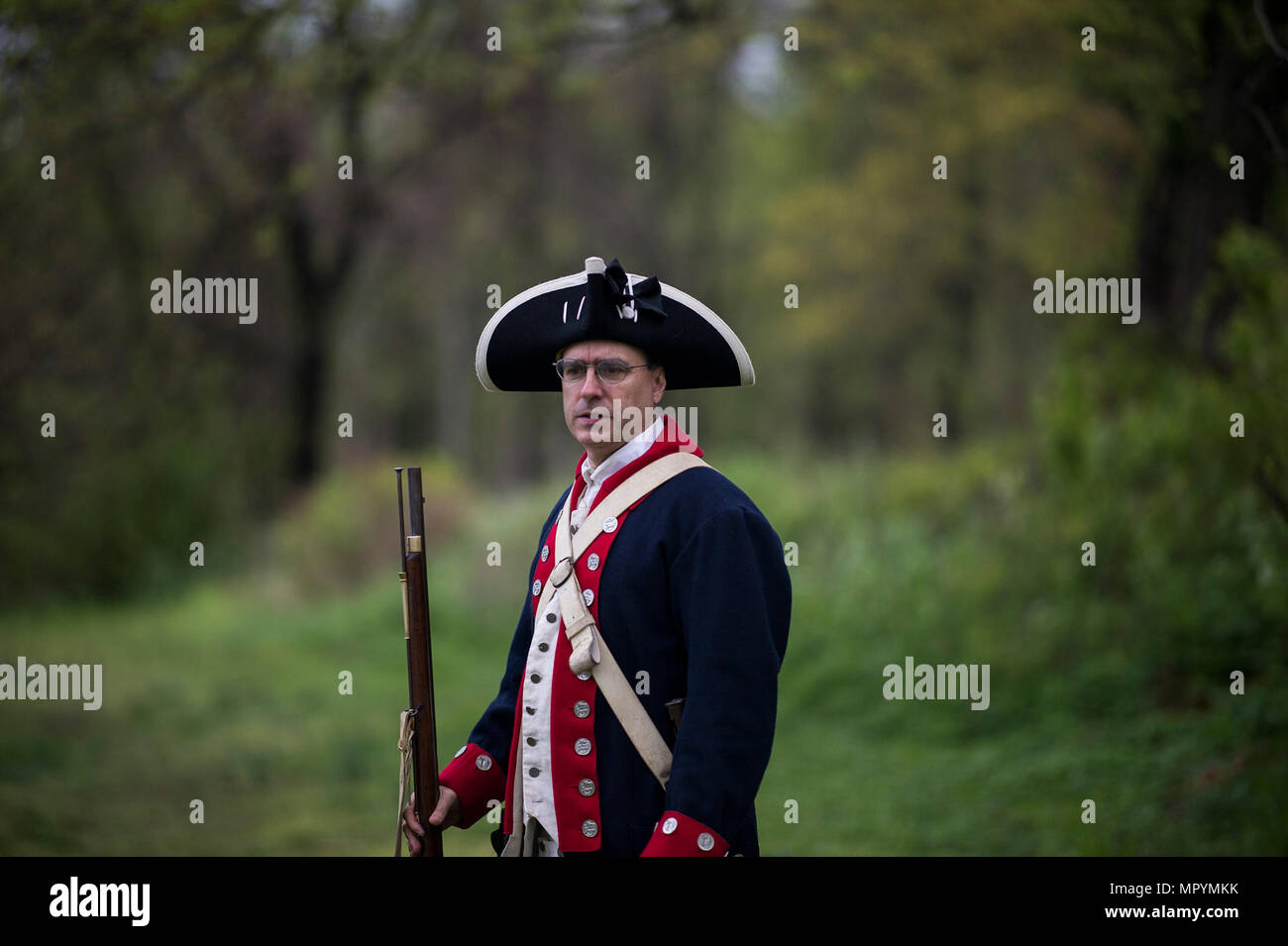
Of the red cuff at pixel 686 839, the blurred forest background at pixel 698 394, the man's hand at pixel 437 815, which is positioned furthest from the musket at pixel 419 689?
the blurred forest background at pixel 698 394

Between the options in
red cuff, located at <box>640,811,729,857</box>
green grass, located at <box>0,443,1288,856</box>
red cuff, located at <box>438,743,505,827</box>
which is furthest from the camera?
green grass, located at <box>0,443,1288,856</box>

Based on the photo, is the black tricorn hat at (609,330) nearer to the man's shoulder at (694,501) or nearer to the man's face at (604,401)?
the man's face at (604,401)

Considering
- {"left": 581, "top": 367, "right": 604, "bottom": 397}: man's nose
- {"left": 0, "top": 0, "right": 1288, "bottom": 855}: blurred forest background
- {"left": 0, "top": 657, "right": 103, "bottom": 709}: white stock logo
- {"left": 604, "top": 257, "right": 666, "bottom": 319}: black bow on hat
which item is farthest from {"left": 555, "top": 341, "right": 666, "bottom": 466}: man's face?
{"left": 0, "top": 657, "right": 103, "bottom": 709}: white stock logo

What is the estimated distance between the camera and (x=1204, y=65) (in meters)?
6.86

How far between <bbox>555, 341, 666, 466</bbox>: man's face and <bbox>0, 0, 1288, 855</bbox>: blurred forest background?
3401 mm

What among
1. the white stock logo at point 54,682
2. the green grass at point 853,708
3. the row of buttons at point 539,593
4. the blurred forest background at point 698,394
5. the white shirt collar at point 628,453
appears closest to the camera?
the row of buttons at point 539,593

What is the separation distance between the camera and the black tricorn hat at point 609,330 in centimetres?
296

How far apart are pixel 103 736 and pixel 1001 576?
691 centimetres

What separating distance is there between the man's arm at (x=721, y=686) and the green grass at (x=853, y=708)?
3492 millimetres

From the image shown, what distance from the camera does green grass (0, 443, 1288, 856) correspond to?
21.1 feet

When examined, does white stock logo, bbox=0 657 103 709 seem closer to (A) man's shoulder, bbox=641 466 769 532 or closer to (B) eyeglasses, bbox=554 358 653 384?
(B) eyeglasses, bbox=554 358 653 384

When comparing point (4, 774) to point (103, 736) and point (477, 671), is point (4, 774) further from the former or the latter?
point (477, 671)

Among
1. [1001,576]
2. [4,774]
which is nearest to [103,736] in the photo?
[4,774]

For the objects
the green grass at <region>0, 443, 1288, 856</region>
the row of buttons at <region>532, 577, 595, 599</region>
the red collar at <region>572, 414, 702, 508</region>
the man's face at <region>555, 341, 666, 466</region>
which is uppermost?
the man's face at <region>555, 341, 666, 466</region>
